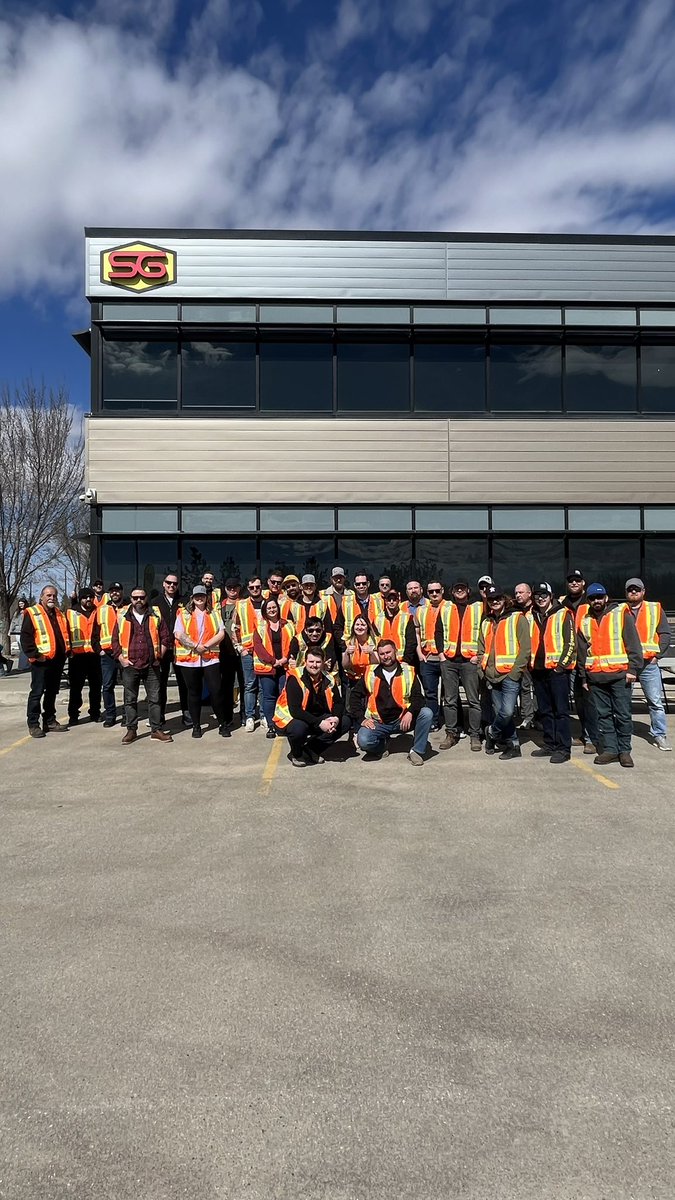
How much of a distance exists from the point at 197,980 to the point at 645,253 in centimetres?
1606

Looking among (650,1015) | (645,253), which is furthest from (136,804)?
(645,253)

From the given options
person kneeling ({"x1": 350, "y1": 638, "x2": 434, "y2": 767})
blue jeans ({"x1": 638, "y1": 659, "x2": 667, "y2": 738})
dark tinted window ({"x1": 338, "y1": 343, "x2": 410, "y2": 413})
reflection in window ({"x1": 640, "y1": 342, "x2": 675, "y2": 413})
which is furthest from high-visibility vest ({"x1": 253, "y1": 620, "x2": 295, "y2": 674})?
reflection in window ({"x1": 640, "y1": 342, "x2": 675, "y2": 413})

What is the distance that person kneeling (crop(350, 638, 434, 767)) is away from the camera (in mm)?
7621

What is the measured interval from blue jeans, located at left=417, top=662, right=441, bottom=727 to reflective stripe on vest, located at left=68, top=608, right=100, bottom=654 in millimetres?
4635

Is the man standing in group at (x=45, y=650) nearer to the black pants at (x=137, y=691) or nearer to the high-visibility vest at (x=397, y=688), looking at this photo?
the black pants at (x=137, y=691)

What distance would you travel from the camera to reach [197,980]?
3361 millimetres

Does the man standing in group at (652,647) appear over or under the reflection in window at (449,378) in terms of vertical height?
under

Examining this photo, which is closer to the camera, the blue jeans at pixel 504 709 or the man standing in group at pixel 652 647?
the blue jeans at pixel 504 709

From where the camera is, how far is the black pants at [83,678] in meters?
9.95

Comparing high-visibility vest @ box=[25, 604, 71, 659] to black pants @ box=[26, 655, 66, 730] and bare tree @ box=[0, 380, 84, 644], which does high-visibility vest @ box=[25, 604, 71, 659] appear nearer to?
black pants @ box=[26, 655, 66, 730]

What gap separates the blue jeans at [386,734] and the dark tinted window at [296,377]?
8.38 m

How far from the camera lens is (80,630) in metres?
9.83

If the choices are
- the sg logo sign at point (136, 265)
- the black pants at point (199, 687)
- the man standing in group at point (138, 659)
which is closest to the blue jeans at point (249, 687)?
the black pants at point (199, 687)

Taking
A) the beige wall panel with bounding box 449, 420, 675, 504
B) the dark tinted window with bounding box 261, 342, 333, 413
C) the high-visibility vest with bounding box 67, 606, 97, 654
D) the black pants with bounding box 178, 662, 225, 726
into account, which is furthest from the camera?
the beige wall panel with bounding box 449, 420, 675, 504
